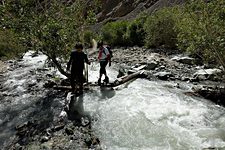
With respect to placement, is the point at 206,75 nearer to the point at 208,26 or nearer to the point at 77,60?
the point at 208,26

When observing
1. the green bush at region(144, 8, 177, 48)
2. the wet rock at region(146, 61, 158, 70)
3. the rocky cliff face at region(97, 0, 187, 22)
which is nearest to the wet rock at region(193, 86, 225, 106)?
the wet rock at region(146, 61, 158, 70)

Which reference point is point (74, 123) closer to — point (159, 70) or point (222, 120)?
point (222, 120)

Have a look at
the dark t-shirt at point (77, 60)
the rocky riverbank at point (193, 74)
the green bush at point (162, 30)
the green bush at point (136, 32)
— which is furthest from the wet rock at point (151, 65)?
the green bush at point (136, 32)

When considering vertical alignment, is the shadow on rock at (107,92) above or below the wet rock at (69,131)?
above

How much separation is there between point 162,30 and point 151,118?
17.9 meters

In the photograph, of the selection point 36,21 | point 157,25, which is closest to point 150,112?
point 36,21

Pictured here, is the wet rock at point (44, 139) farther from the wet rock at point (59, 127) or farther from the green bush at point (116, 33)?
the green bush at point (116, 33)

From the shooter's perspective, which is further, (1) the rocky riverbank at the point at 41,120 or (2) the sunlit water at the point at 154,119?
(1) the rocky riverbank at the point at 41,120

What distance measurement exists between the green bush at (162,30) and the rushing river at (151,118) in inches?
501

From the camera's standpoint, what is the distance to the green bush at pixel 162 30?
2588cm

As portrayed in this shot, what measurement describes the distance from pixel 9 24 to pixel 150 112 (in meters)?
7.61

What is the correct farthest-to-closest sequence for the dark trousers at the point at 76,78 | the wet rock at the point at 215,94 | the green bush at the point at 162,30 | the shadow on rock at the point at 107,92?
the green bush at the point at 162,30 < the shadow on rock at the point at 107,92 < the dark trousers at the point at 76,78 < the wet rock at the point at 215,94

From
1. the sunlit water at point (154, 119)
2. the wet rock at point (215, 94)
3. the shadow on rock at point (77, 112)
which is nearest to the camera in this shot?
the sunlit water at point (154, 119)

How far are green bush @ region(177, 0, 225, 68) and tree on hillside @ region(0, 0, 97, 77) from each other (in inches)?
210
